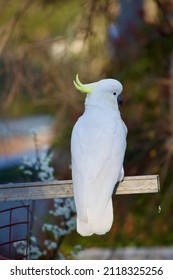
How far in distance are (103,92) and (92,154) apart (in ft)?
0.83

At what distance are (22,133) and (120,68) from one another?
1.73 m

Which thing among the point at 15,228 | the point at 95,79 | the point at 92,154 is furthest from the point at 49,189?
the point at 95,79

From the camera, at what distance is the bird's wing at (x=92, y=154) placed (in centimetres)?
242

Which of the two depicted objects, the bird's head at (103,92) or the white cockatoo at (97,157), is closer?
the white cockatoo at (97,157)

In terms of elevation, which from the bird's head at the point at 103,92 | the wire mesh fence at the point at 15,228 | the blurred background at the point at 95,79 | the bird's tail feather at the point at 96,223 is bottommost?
the bird's tail feather at the point at 96,223

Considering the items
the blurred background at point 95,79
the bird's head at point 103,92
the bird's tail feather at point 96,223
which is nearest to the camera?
the bird's tail feather at point 96,223

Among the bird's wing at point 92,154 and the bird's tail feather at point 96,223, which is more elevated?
the bird's wing at point 92,154

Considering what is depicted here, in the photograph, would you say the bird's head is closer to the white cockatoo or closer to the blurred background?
the white cockatoo

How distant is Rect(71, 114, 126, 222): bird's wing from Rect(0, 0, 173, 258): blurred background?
91cm

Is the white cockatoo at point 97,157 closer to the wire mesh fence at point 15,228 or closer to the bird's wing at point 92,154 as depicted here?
the bird's wing at point 92,154

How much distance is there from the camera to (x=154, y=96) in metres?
5.86

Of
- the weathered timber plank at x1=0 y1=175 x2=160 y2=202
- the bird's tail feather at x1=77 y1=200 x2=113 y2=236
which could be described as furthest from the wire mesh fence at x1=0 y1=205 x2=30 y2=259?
the bird's tail feather at x1=77 y1=200 x2=113 y2=236

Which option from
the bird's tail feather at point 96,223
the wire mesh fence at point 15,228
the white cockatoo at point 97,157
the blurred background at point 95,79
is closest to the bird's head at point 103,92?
the white cockatoo at point 97,157
